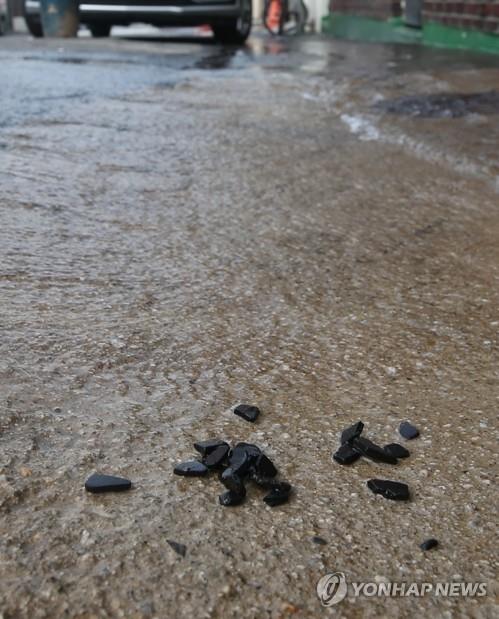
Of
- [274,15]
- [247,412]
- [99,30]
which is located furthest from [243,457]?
[274,15]

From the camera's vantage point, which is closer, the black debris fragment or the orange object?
the black debris fragment

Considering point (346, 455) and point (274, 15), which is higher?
point (346, 455)

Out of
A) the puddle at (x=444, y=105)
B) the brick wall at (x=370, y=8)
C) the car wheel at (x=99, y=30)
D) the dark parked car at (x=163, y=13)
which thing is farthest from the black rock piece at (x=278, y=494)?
the car wheel at (x=99, y=30)

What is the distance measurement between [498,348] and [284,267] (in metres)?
0.52

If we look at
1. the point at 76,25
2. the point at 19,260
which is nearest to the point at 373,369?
the point at 19,260

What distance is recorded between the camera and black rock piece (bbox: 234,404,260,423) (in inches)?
43.9

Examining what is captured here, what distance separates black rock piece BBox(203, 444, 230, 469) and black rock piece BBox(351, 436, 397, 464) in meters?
0.18

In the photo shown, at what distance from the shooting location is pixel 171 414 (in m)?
1.12

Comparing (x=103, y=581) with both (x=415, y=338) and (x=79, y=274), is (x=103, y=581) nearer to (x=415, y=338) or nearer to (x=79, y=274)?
(x=415, y=338)

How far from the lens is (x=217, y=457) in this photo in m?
1.00

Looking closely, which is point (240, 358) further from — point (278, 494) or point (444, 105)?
point (444, 105)

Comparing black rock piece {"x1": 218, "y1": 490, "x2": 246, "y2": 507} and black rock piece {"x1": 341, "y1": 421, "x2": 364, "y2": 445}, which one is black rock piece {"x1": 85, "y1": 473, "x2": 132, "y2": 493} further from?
black rock piece {"x1": 341, "y1": 421, "x2": 364, "y2": 445}

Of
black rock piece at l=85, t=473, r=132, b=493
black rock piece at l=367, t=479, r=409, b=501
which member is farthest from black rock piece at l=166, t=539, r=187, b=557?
black rock piece at l=367, t=479, r=409, b=501

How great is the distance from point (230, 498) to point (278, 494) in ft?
0.19
